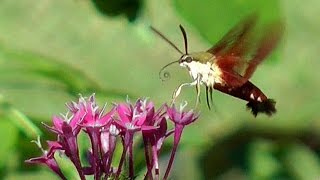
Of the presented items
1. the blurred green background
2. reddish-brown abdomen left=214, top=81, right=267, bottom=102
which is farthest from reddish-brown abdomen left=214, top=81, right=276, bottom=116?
the blurred green background

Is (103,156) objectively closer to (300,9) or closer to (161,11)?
(161,11)

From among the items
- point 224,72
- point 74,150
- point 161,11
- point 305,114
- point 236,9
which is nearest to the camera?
point 74,150

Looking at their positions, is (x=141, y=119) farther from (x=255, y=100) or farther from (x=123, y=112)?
(x=255, y=100)

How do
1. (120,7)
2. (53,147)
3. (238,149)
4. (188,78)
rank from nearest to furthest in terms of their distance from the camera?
(53,147), (120,7), (188,78), (238,149)

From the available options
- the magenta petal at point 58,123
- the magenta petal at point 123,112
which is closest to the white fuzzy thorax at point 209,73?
the magenta petal at point 123,112

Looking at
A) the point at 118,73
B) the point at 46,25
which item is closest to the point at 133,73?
the point at 118,73

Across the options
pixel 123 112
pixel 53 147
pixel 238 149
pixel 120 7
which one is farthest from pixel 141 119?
pixel 238 149
